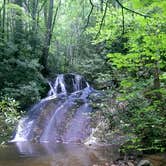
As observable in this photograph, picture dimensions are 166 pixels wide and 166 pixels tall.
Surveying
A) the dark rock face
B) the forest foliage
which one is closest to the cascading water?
the forest foliage

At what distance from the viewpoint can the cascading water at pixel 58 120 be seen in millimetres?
12742

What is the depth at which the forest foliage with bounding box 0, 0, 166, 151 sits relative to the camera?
7.00m

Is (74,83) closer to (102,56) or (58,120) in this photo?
(102,56)

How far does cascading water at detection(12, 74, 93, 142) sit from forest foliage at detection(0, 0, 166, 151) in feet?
2.64

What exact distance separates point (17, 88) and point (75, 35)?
40.5 feet

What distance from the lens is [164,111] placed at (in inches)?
299

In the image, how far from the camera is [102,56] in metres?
19.2

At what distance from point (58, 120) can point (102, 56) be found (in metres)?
6.66

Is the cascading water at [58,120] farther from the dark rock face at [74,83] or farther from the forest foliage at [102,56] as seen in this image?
the dark rock face at [74,83]

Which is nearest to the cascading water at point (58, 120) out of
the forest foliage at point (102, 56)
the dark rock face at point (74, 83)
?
the forest foliage at point (102, 56)

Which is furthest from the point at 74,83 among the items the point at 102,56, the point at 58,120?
the point at 58,120

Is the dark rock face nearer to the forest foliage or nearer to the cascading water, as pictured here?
the forest foliage

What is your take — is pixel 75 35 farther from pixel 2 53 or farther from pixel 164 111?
pixel 164 111

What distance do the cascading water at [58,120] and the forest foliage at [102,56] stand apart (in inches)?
31.6
